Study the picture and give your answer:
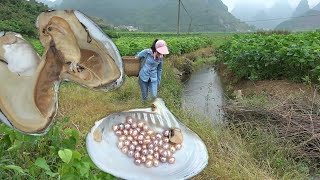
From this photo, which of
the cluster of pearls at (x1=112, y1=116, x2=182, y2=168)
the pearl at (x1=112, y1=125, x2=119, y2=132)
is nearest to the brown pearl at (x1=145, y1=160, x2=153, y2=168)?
the cluster of pearls at (x1=112, y1=116, x2=182, y2=168)

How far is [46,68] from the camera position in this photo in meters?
1.71

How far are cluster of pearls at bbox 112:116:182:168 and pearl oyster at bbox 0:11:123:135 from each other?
0.30 m

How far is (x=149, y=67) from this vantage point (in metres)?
6.50

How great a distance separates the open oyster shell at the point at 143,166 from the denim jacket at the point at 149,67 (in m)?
4.20

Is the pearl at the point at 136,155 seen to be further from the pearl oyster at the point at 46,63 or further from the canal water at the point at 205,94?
the canal water at the point at 205,94

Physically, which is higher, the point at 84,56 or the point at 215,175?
the point at 84,56

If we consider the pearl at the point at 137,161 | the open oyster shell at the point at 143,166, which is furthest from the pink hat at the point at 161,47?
the pearl at the point at 137,161

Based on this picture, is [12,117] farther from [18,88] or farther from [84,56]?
[84,56]

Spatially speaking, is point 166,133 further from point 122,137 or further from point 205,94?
point 205,94

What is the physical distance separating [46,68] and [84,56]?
6.6 inches

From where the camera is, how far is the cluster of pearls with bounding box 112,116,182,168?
183 centimetres

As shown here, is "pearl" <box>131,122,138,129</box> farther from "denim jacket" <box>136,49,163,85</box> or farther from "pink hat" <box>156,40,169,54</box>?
"denim jacket" <box>136,49,163,85</box>

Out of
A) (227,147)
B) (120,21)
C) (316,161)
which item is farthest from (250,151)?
(120,21)

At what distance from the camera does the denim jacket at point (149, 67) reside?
621 centimetres
